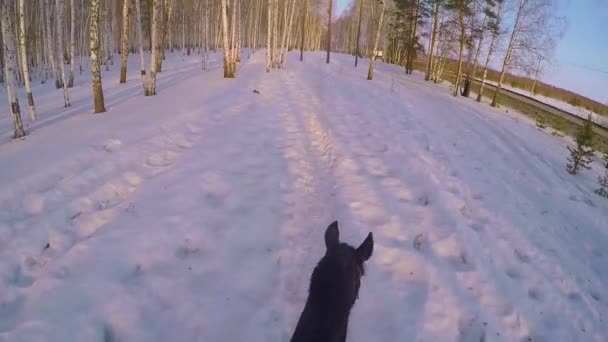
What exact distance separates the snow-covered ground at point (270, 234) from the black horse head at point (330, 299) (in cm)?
137

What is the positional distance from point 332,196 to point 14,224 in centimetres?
457

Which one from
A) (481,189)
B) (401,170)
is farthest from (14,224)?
(481,189)

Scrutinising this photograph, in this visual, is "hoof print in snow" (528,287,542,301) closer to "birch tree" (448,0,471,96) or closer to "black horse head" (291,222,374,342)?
"black horse head" (291,222,374,342)

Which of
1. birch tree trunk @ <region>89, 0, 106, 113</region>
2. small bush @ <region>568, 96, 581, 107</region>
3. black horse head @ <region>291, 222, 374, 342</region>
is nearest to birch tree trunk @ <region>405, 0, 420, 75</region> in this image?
small bush @ <region>568, 96, 581, 107</region>

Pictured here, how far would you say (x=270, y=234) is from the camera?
5047mm

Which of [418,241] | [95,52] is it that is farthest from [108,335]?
[95,52]

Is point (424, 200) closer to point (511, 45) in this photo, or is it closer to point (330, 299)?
point (330, 299)

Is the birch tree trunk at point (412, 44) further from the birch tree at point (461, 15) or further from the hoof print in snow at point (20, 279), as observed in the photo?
the hoof print in snow at point (20, 279)

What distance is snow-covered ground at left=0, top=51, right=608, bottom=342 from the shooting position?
368cm

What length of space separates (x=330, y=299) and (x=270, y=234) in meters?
2.80

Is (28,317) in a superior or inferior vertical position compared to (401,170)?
inferior

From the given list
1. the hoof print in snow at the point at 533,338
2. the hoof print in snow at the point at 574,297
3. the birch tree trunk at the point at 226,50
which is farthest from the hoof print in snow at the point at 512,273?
the birch tree trunk at the point at 226,50

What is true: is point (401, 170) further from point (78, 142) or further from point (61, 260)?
point (78, 142)

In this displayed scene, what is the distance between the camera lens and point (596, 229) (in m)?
6.81
